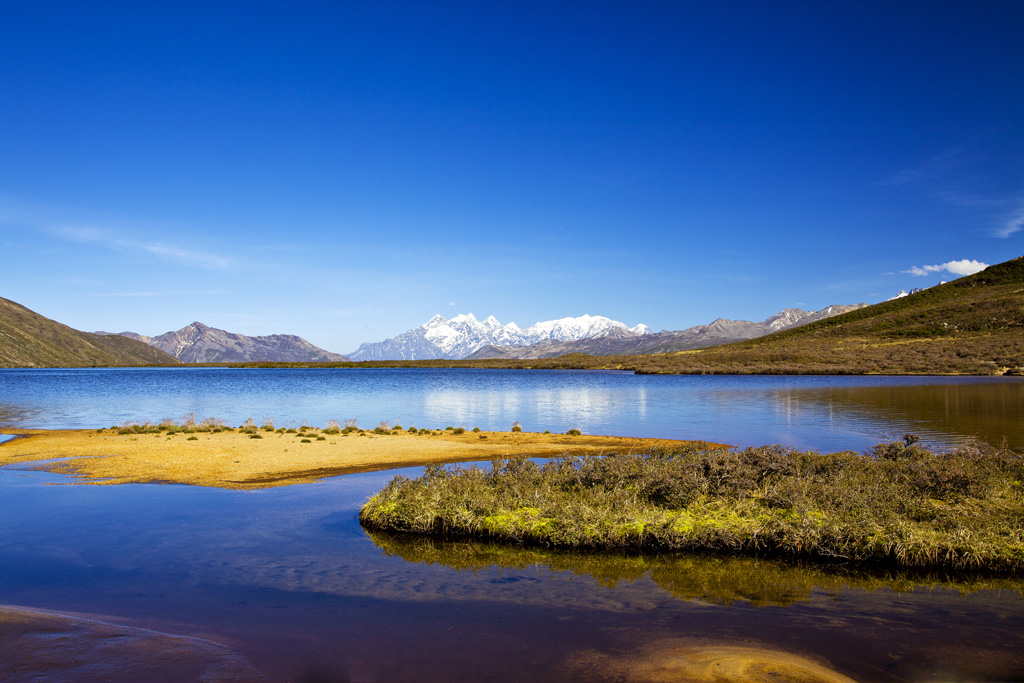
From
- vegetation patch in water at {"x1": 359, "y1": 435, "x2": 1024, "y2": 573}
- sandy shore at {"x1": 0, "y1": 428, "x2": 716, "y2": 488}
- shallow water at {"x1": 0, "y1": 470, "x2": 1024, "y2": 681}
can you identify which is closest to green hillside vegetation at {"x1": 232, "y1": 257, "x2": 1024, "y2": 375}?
sandy shore at {"x1": 0, "y1": 428, "x2": 716, "y2": 488}

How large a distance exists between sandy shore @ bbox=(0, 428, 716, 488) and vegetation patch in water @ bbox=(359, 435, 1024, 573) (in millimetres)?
6906

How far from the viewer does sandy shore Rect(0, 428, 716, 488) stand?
21859 mm

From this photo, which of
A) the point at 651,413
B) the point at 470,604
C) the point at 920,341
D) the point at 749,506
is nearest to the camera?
the point at 470,604

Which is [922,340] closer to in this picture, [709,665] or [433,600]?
[709,665]

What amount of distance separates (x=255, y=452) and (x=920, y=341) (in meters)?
129

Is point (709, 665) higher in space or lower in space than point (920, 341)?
lower

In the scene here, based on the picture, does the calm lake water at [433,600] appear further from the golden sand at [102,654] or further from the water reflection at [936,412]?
the water reflection at [936,412]

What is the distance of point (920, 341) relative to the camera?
11762 centimetres

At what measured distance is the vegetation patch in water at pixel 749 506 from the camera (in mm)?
11711

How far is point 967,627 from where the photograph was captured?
8914mm

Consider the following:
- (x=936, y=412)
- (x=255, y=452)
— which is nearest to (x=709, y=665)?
(x=255, y=452)

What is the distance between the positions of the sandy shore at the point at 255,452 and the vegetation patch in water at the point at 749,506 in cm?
691

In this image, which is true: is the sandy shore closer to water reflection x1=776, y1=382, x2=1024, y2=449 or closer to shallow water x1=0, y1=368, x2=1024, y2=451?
shallow water x1=0, y1=368, x2=1024, y2=451

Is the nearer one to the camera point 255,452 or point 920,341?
point 255,452
